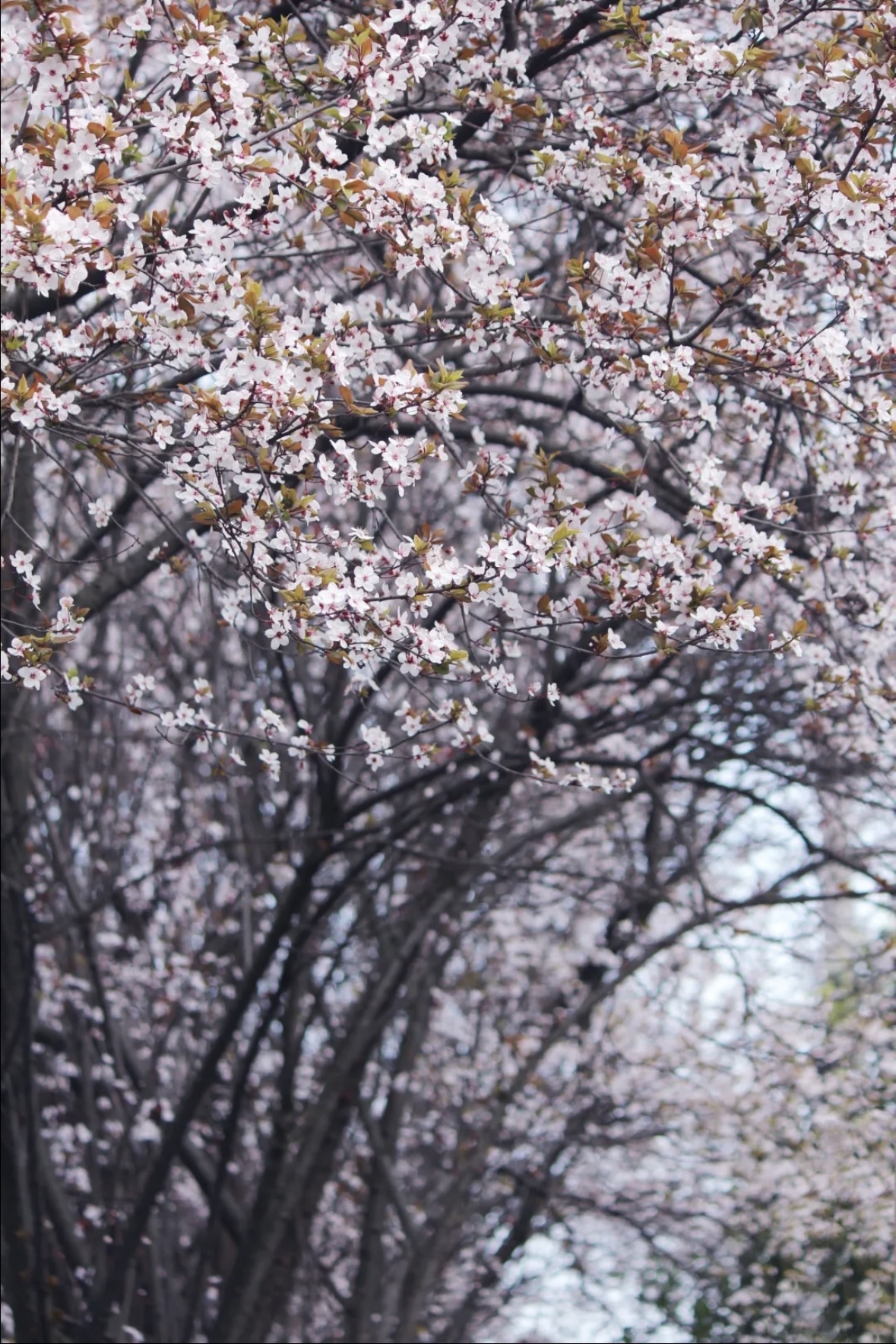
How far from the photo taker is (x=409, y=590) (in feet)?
11.7

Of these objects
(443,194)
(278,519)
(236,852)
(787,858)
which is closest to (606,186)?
(443,194)

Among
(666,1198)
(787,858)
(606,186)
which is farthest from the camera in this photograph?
(787,858)

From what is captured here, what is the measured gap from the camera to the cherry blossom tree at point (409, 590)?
358 cm

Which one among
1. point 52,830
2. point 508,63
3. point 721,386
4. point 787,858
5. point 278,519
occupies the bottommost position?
point 278,519

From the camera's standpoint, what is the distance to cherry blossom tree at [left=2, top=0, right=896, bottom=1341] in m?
3.58

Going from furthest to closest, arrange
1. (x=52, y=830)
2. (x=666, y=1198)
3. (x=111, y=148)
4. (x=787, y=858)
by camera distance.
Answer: (x=787, y=858)
(x=666, y=1198)
(x=52, y=830)
(x=111, y=148)

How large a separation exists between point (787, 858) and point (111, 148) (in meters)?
8.06

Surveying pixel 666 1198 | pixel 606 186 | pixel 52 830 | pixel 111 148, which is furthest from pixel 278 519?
pixel 666 1198

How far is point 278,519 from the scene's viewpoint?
355cm

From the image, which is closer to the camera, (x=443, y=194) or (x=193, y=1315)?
(x=443, y=194)

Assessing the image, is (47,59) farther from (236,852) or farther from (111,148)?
(236,852)

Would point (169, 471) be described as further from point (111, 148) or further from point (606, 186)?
point (606, 186)

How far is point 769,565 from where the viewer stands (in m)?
4.00

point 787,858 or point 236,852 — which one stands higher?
point 787,858
